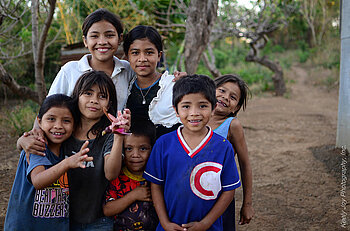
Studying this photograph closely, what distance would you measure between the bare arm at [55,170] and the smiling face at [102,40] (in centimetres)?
77

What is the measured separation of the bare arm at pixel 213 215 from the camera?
1593 millimetres

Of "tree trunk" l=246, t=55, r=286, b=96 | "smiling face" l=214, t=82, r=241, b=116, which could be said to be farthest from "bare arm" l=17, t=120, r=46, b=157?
"tree trunk" l=246, t=55, r=286, b=96

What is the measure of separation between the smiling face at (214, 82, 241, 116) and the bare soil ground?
4.35 ft

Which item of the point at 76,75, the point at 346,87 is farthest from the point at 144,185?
the point at 346,87

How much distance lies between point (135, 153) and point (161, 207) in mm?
325

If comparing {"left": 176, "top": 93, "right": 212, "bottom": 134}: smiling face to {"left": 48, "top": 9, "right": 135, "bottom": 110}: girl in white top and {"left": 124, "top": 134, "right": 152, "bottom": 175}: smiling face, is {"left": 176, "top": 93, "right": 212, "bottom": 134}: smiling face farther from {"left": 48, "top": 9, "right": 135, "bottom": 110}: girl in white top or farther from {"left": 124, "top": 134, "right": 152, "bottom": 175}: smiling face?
{"left": 48, "top": 9, "right": 135, "bottom": 110}: girl in white top

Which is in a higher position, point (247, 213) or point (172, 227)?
point (172, 227)

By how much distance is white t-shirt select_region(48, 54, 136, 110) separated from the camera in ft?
6.45

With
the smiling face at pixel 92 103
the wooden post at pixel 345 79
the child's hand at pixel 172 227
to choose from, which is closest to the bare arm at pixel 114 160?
the smiling face at pixel 92 103

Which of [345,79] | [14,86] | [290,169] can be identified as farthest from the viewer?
[290,169]

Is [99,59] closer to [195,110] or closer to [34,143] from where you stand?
[34,143]

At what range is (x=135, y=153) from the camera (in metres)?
1.78

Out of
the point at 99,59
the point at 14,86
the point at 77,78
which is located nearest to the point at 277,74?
the point at 14,86

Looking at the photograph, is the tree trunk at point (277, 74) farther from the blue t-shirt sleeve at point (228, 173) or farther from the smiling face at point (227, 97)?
the blue t-shirt sleeve at point (228, 173)
